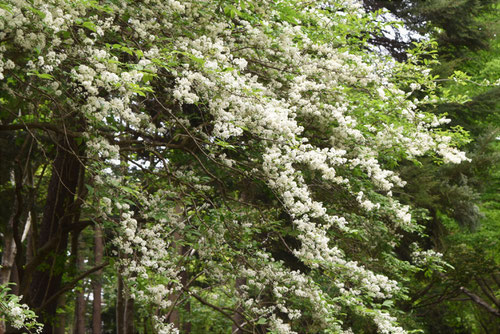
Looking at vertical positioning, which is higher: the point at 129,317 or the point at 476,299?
the point at 476,299

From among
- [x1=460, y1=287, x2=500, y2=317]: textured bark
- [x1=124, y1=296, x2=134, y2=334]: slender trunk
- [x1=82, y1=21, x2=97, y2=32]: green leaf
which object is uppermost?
[x1=460, y1=287, x2=500, y2=317]: textured bark

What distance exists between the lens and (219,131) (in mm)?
4617

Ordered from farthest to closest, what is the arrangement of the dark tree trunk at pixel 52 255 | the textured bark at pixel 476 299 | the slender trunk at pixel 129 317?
1. the textured bark at pixel 476 299
2. the slender trunk at pixel 129 317
3. the dark tree trunk at pixel 52 255

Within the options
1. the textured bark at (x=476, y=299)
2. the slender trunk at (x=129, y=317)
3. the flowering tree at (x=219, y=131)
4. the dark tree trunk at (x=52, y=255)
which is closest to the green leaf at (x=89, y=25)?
the flowering tree at (x=219, y=131)

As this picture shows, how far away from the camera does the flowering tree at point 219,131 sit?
4293 millimetres

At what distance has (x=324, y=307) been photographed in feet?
16.4

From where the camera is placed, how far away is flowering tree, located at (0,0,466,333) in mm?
4293

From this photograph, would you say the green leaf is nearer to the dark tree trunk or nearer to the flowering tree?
the flowering tree

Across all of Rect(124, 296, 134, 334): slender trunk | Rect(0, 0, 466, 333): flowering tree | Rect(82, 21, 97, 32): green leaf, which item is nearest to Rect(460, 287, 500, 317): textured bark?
Rect(0, 0, 466, 333): flowering tree

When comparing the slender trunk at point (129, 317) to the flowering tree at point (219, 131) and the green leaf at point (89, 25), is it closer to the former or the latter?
the flowering tree at point (219, 131)

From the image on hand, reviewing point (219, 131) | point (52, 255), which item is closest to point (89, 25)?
point (219, 131)

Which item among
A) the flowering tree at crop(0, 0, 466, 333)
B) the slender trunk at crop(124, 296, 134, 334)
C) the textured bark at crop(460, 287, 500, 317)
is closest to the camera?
the flowering tree at crop(0, 0, 466, 333)

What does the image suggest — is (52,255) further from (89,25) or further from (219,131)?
(89,25)

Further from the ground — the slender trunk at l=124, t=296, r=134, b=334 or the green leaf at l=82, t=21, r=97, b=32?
the green leaf at l=82, t=21, r=97, b=32
